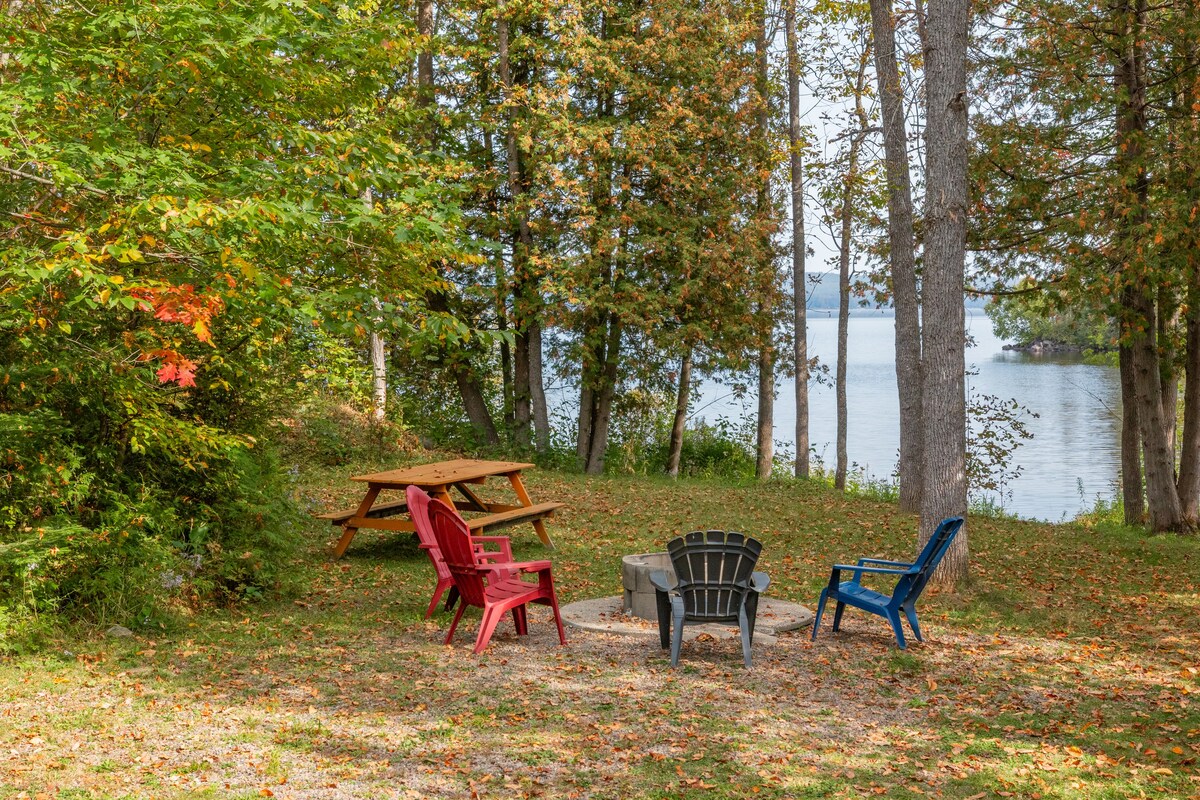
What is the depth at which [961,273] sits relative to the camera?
8.53m

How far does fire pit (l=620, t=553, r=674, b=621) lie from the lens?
7.30m

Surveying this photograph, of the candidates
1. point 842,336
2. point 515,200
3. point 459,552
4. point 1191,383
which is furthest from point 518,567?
point 842,336

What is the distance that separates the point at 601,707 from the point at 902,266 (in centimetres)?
841

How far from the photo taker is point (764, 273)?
56.2ft

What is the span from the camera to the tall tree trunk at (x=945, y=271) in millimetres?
8438

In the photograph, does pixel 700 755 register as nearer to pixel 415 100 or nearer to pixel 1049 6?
pixel 1049 6

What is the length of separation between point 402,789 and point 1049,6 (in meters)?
11.7

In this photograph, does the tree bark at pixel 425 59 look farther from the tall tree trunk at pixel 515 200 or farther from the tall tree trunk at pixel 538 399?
the tall tree trunk at pixel 538 399

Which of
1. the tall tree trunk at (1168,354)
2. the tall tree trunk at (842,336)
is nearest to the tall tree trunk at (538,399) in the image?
the tall tree trunk at (842,336)

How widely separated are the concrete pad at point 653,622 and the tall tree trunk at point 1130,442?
6.89 meters

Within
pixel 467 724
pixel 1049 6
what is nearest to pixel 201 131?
pixel 467 724

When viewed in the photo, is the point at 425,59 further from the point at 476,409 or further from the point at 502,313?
the point at 476,409

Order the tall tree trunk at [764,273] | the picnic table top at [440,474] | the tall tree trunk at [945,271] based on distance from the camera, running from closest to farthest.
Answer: the tall tree trunk at [945,271], the picnic table top at [440,474], the tall tree trunk at [764,273]

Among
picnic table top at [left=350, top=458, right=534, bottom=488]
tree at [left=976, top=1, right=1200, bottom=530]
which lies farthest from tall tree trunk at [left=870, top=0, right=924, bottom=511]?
picnic table top at [left=350, top=458, right=534, bottom=488]
